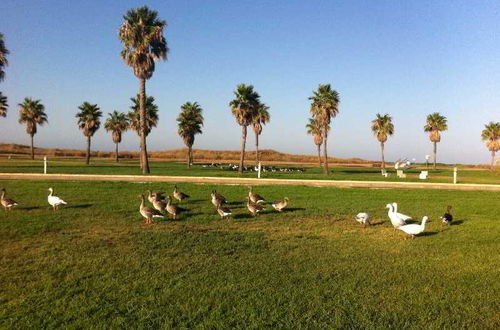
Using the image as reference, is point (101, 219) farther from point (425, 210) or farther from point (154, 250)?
point (425, 210)

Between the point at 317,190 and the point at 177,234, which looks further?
the point at 317,190

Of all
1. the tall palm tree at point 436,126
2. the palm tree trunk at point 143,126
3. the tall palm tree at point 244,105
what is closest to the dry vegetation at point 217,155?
the tall palm tree at point 436,126

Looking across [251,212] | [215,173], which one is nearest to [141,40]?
[215,173]

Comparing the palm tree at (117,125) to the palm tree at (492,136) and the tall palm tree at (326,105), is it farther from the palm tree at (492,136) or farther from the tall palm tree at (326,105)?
the palm tree at (492,136)

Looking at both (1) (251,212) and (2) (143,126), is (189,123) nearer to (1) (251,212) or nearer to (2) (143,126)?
(2) (143,126)

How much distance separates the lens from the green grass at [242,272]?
6684 mm

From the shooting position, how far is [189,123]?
82.1 metres

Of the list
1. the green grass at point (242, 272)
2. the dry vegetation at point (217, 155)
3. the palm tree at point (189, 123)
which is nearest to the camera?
the green grass at point (242, 272)

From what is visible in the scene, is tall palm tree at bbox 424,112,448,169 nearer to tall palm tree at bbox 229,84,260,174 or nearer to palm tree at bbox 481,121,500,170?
palm tree at bbox 481,121,500,170

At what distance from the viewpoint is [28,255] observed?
10211mm

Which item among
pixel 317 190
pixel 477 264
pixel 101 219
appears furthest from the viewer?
pixel 317 190

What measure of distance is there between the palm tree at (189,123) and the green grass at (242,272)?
65733 millimetres

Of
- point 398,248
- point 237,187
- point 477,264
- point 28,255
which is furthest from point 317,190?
point 28,255

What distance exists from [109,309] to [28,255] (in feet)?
15.4
